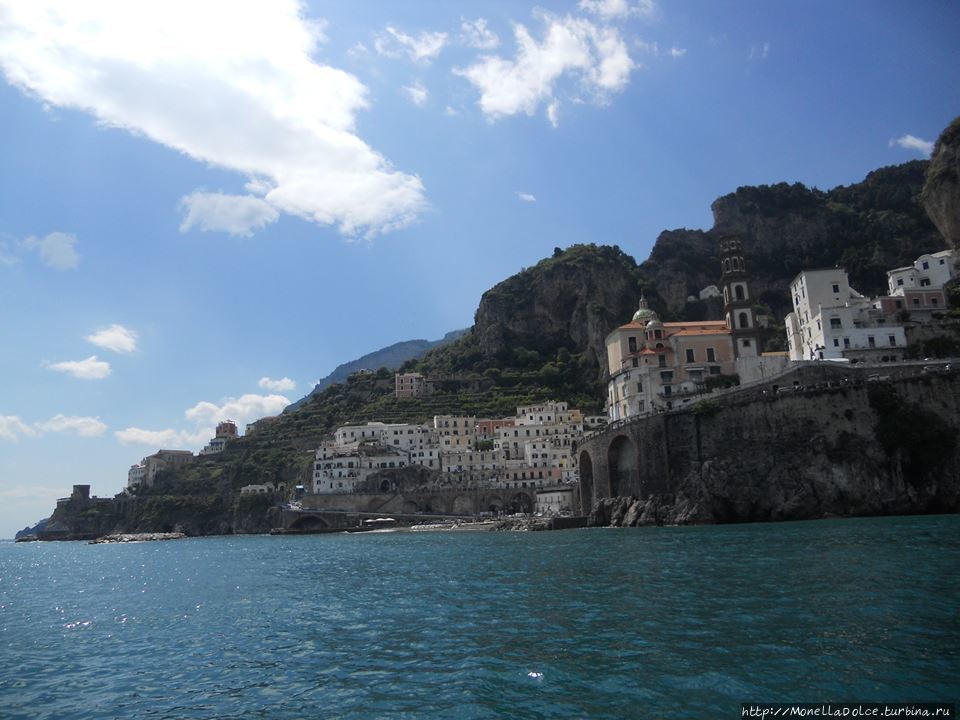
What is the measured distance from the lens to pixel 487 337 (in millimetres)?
140250

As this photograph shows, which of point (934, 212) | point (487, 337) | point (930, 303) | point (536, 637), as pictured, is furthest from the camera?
point (487, 337)

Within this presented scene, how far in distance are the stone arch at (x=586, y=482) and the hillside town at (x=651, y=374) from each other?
5.26 m

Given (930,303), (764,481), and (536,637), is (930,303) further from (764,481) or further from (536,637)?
(536,637)

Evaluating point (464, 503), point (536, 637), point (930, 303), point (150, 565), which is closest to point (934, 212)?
point (930, 303)

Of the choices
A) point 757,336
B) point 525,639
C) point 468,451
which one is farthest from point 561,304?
point 525,639

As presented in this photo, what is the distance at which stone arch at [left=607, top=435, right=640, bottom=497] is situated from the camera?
2346 inches

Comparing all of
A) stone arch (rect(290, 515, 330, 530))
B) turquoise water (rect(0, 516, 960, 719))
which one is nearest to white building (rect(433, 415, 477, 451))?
stone arch (rect(290, 515, 330, 530))

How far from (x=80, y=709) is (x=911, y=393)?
5218 cm

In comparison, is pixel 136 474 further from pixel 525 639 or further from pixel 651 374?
pixel 525 639

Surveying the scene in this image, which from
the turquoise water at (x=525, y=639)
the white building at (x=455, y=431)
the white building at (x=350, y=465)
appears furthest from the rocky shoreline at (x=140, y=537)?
the turquoise water at (x=525, y=639)

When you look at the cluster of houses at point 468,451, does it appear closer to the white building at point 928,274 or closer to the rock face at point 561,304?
the rock face at point 561,304

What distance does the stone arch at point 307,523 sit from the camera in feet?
313

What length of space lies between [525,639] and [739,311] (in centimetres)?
5716

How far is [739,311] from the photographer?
67.5 metres
